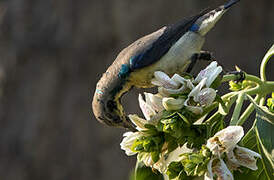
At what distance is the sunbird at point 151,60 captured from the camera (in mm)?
2111

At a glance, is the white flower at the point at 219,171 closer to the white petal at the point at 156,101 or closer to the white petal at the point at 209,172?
the white petal at the point at 209,172

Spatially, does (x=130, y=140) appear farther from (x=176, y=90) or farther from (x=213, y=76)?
(x=213, y=76)

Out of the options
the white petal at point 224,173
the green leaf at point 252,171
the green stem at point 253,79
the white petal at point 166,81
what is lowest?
the green leaf at point 252,171

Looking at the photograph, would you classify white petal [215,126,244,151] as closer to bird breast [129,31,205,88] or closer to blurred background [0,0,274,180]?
bird breast [129,31,205,88]

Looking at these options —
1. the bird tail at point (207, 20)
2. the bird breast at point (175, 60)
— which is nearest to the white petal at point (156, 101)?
the bird breast at point (175, 60)

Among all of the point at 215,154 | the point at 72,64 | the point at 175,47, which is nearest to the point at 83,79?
the point at 72,64

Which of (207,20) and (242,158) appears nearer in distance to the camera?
(242,158)

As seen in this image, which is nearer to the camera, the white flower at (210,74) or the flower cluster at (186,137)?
the flower cluster at (186,137)

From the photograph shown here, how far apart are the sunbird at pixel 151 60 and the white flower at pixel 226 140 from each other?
77 centimetres

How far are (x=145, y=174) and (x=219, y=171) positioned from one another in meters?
0.39

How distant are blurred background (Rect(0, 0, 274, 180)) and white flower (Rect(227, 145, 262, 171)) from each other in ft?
16.2

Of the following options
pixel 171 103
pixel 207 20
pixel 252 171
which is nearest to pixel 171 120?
pixel 171 103

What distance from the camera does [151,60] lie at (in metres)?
2.12

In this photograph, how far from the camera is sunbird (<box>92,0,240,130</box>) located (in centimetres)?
211
